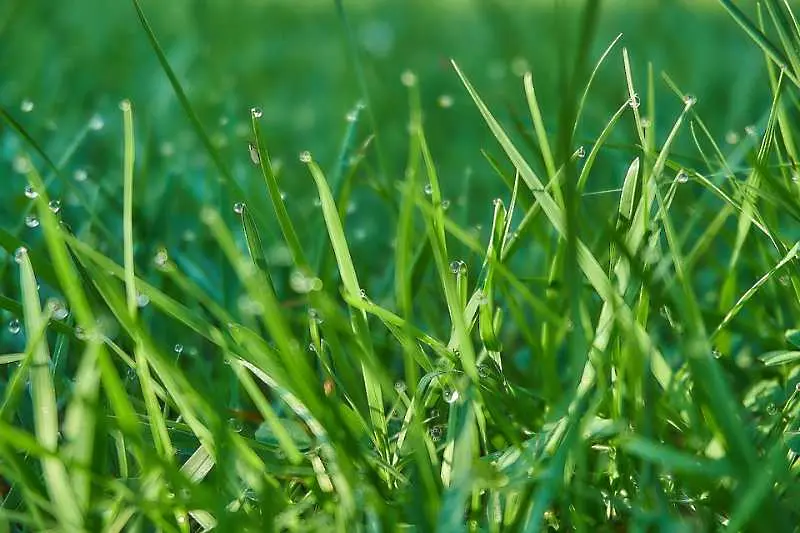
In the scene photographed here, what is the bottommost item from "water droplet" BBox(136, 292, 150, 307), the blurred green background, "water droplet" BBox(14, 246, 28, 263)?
the blurred green background

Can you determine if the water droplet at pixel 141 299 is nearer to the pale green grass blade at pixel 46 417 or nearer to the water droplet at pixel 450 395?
the pale green grass blade at pixel 46 417

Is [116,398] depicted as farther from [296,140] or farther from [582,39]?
[296,140]

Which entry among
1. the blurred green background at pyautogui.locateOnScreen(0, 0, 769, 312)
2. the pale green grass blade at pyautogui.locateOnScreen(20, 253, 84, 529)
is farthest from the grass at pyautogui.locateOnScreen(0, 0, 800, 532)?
the blurred green background at pyautogui.locateOnScreen(0, 0, 769, 312)

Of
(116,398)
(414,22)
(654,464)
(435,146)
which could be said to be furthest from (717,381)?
(414,22)

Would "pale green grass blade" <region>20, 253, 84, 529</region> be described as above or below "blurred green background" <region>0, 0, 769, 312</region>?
above

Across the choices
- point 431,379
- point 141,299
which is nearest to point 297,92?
point 141,299

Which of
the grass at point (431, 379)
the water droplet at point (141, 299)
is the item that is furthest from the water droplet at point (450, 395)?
the water droplet at point (141, 299)

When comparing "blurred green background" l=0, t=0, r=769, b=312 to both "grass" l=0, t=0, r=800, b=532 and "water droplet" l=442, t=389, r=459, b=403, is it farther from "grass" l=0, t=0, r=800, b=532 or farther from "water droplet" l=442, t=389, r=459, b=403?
"water droplet" l=442, t=389, r=459, b=403
